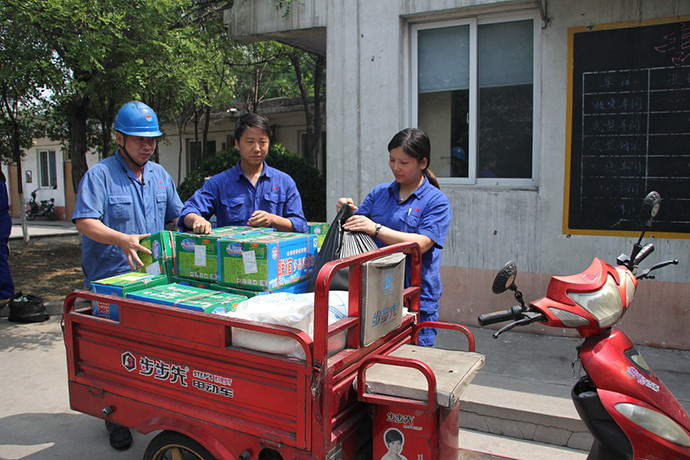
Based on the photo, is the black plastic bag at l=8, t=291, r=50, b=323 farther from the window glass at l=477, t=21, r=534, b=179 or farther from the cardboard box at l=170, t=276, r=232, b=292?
the window glass at l=477, t=21, r=534, b=179

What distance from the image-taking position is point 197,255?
275 cm

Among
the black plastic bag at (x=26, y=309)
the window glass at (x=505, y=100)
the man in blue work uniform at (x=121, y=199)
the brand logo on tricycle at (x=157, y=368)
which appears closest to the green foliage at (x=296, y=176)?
the black plastic bag at (x=26, y=309)

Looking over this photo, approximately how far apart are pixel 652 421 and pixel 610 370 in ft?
0.82

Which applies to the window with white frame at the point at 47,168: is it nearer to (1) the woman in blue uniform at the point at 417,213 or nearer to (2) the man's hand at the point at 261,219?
(2) the man's hand at the point at 261,219

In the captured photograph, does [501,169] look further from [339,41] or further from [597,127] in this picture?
[339,41]

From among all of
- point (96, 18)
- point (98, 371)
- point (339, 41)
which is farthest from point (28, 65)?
point (98, 371)

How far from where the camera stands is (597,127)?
4.87 meters

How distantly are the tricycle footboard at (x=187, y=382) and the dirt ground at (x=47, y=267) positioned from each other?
17.2ft

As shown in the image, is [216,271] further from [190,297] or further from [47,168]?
[47,168]

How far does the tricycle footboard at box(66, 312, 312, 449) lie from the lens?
204 cm

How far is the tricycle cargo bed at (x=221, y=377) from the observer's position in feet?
6.48

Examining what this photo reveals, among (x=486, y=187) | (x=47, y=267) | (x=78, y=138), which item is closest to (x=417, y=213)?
(x=486, y=187)

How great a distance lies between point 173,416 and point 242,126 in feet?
6.50

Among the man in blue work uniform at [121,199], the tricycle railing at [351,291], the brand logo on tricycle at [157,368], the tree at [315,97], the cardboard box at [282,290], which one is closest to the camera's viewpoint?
the tricycle railing at [351,291]
